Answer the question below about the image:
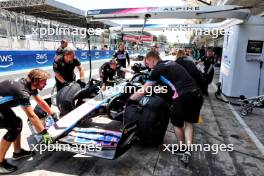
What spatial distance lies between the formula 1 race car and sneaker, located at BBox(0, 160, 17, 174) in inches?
20.7

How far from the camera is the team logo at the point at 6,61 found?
1000 cm

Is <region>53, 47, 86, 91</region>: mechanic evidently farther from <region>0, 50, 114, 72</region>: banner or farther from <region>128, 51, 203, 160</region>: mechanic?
<region>0, 50, 114, 72</region>: banner

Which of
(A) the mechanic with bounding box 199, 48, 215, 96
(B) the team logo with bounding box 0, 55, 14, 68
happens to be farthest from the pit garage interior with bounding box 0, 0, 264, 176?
(B) the team logo with bounding box 0, 55, 14, 68

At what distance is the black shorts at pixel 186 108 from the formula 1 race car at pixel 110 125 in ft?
1.04


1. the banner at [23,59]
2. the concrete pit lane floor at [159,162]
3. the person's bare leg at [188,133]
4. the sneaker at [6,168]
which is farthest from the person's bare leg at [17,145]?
the banner at [23,59]

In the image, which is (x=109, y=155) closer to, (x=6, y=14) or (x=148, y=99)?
(x=148, y=99)

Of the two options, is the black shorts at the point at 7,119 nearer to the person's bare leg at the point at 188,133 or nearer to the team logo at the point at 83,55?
the person's bare leg at the point at 188,133

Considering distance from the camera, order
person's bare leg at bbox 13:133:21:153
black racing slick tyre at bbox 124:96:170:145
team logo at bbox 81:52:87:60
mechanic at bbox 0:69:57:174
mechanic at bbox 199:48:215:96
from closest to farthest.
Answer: mechanic at bbox 0:69:57:174 < person's bare leg at bbox 13:133:21:153 < black racing slick tyre at bbox 124:96:170:145 < mechanic at bbox 199:48:215:96 < team logo at bbox 81:52:87:60

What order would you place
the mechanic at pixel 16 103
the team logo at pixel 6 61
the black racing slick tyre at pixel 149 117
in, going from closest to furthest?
the mechanic at pixel 16 103 → the black racing slick tyre at pixel 149 117 → the team logo at pixel 6 61

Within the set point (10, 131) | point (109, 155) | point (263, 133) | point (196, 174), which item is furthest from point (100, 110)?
point (263, 133)

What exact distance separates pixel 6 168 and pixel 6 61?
27.3 ft

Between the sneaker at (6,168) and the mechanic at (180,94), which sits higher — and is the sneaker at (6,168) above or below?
below

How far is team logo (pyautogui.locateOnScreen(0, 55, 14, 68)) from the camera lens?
9997 millimetres

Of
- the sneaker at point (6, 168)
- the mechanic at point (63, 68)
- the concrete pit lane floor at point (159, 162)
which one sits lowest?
the concrete pit lane floor at point (159, 162)
